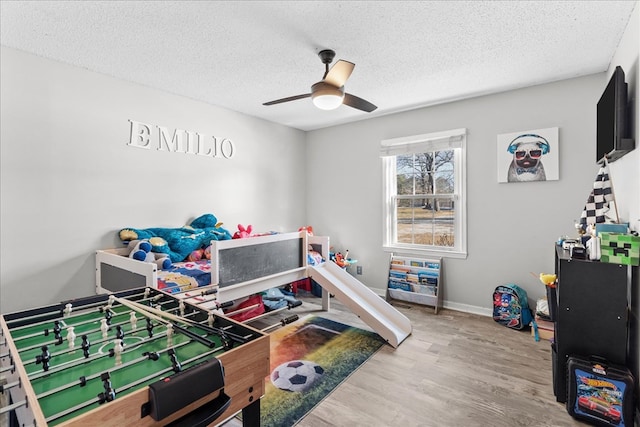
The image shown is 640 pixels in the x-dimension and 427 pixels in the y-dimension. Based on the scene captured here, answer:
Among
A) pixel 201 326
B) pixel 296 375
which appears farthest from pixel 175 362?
pixel 296 375

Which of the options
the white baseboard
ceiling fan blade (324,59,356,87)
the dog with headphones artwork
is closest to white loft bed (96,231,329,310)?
ceiling fan blade (324,59,356,87)

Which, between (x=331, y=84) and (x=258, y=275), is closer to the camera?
(x=331, y=84)

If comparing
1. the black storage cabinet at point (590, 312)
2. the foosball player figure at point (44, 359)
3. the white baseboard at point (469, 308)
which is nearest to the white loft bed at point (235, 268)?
the foosball player figure at point (44, 359)

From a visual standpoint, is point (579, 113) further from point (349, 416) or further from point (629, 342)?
point (349, 416)

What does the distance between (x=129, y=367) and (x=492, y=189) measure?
355cm

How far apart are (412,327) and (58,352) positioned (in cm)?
283

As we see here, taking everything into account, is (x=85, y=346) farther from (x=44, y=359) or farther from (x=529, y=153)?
(x=529, y=153)

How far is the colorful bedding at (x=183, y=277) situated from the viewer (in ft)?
7.80

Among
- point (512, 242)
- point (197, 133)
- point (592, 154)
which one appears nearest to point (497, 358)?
point (512, 242)

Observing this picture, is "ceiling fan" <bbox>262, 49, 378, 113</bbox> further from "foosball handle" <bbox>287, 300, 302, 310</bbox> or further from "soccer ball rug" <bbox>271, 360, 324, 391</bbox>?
"foosball handle" <bbox>287, 300, 302, 310</bbox>

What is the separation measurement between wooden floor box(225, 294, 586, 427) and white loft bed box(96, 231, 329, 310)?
987 millimetres

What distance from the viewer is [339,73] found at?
220cm

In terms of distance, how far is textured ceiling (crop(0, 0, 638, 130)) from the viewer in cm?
196

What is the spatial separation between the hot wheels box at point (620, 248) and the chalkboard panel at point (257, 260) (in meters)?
2.37
